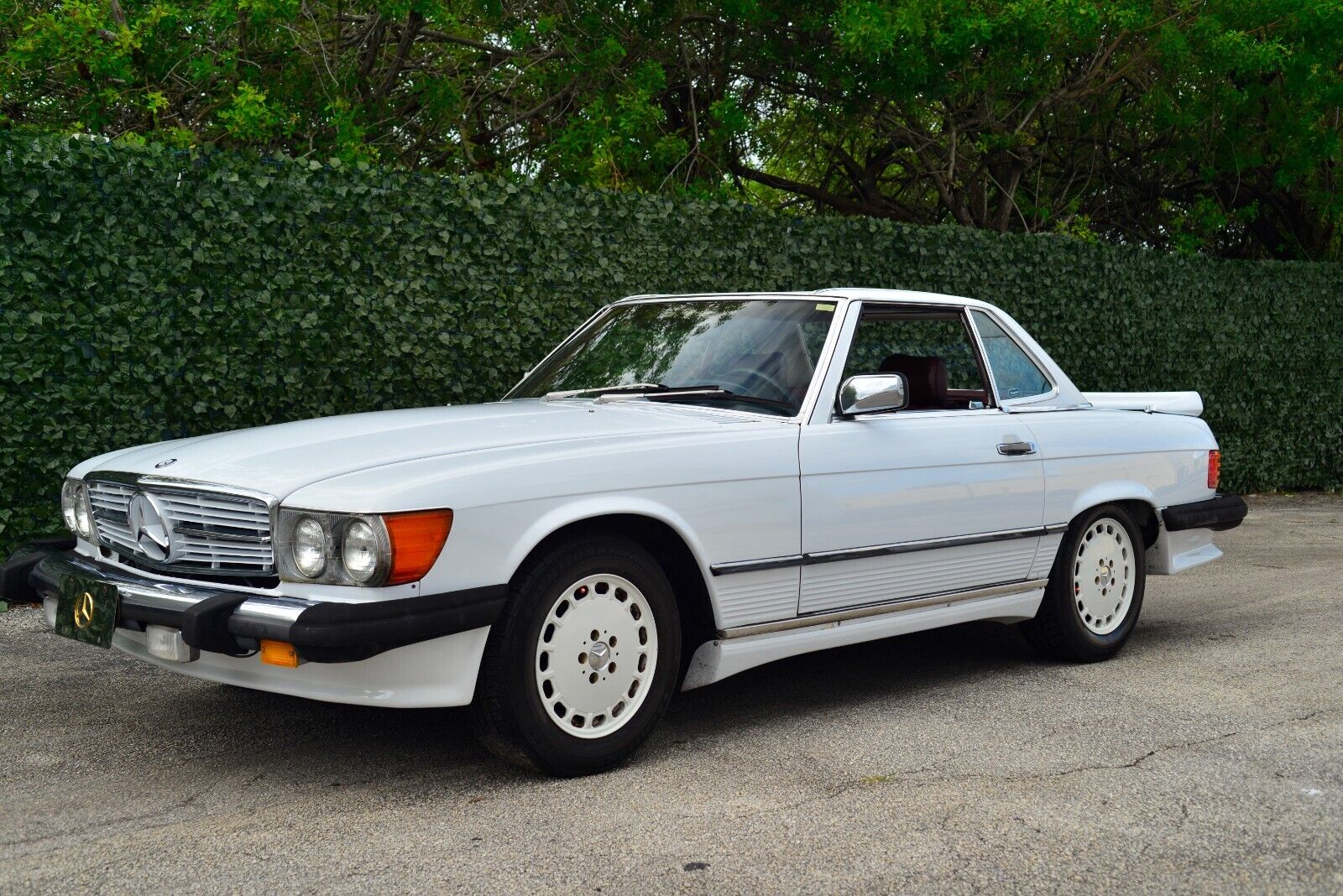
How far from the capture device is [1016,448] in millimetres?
5609

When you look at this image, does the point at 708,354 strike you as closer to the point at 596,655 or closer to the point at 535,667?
the point at 596,655

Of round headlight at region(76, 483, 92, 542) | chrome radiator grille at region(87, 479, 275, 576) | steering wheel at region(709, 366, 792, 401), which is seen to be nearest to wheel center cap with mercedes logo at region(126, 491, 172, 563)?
chrome radiator grille at region(87, 479, 275, 576)

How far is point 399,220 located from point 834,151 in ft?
28.8

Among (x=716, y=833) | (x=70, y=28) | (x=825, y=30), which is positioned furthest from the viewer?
(x=825, y=30)

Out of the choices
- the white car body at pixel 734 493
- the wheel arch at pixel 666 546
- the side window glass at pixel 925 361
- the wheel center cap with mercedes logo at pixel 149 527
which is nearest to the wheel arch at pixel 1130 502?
the white car body at pixel 734 493

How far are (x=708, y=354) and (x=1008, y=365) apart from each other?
149 cm

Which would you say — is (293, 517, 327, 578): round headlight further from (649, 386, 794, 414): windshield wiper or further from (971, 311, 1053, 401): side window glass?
(971, 311, 1053, 401): side window glass

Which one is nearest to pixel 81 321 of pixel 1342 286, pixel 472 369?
pixel 472 369

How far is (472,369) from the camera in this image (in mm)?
8422

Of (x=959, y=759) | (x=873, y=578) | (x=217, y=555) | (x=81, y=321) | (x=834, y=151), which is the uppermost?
(x=834, y=151)

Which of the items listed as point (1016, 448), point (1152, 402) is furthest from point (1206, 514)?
point (1016, 448)

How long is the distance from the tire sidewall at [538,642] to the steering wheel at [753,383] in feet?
3.24

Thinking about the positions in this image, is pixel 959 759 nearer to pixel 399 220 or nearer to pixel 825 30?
pixel 399 220

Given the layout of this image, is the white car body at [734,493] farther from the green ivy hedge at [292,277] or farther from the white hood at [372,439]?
the green ivy hedge at [292,277]
